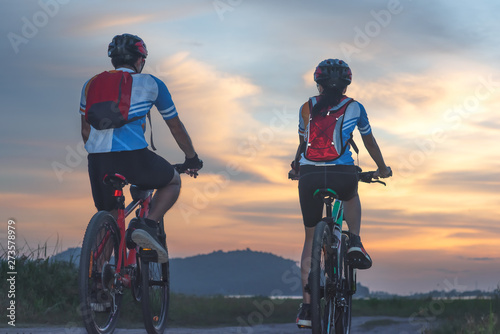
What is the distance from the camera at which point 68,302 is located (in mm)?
10844

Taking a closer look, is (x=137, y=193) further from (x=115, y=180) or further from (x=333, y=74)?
(x=333, y=74)

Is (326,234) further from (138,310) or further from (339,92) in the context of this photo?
(138,310)

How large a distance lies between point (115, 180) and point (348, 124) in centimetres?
240

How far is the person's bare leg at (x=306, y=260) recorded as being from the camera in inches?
258

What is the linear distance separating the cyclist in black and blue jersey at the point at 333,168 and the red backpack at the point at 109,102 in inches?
71.4

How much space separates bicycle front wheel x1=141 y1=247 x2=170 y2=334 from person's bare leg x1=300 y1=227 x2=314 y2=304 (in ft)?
4.88

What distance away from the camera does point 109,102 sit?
607 cm

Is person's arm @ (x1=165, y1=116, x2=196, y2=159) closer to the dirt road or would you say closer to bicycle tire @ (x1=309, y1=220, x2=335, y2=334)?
bicycle tire @ (x1=309, y1=220, x2=335, y2=334)

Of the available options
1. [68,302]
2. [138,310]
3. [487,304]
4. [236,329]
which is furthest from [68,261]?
[487,304]

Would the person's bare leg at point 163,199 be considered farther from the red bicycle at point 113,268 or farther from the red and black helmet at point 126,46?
the red and black helmet at point 126,46

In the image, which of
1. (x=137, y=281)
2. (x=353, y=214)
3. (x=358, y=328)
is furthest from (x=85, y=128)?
(x=358, y=328)

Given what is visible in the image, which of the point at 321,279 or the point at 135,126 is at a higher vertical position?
the point at 135,126

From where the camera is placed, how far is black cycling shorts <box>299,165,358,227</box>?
652 centimetres

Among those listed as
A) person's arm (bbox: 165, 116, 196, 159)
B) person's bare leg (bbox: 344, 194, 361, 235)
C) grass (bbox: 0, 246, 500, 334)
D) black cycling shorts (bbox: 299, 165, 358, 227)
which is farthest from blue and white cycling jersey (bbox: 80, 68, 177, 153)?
grass (bbox: 0, 246, 500, 334)
